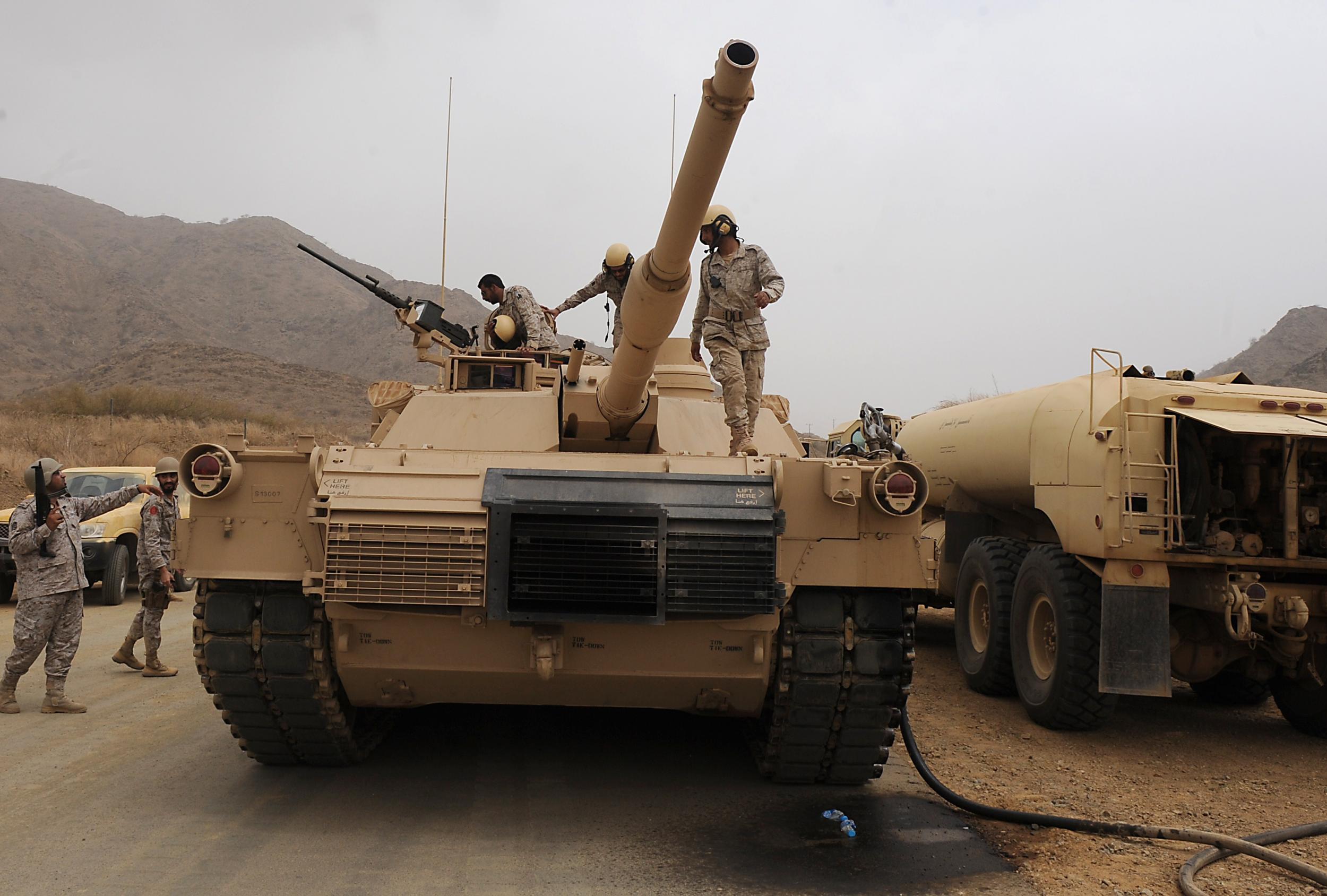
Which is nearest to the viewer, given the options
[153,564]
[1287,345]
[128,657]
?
[153,564]

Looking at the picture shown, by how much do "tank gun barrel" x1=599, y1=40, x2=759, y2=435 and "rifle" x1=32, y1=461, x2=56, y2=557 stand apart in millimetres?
4366

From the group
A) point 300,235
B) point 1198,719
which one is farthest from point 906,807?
point 300,235

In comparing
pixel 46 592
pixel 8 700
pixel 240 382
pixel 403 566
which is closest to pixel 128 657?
pixel 8 700

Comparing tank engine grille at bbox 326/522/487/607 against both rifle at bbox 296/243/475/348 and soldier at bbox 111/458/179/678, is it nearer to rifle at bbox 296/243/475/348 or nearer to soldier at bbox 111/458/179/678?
soldier at bbox 111/458/179/678

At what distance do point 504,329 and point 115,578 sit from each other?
24.1 feet

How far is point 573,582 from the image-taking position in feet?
15.9

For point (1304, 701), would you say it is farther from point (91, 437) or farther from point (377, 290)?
point (91, 437)

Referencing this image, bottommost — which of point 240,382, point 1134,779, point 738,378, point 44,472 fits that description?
point 1134,779

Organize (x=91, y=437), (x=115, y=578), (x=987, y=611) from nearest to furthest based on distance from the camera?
(x=987, y=611), (x=115, y=578), (x=91, y=437)

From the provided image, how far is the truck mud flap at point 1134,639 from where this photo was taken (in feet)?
21.5

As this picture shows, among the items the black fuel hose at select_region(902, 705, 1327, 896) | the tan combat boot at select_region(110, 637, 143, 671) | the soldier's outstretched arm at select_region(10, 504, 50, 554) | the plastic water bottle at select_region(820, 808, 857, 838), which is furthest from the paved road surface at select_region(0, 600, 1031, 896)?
the tan combat boot at select_region(110, 637, 143, 671)

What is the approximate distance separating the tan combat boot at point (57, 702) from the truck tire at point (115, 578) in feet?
20.3

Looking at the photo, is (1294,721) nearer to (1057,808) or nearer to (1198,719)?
(1198,719)

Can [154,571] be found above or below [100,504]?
below
